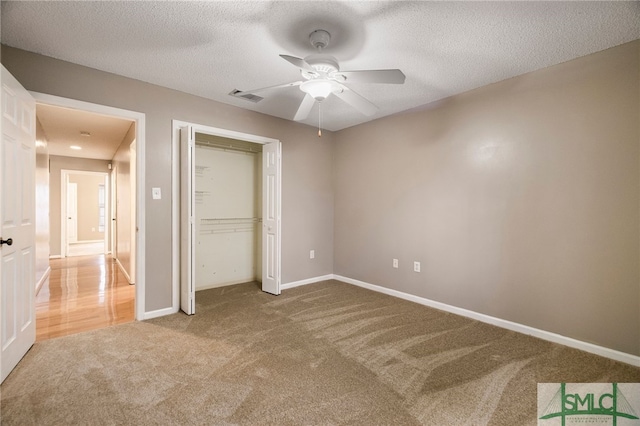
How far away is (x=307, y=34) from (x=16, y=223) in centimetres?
256

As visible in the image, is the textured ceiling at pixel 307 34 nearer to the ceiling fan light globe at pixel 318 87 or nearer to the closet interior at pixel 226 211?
the ceiling fan light globe at pixel 318 87

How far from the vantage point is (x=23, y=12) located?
6.47ft

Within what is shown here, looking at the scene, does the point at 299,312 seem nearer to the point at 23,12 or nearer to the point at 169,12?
the point at 169,12

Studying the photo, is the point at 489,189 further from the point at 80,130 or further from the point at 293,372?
the point at 80,130

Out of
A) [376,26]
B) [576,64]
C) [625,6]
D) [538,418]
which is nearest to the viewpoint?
→ [538,418]

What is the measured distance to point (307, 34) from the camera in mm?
2191

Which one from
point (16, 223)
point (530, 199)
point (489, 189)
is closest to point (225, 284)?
point (16, 223)

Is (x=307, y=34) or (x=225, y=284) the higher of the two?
(x=307, y=34)

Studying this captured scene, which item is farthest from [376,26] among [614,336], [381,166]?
[614,336]

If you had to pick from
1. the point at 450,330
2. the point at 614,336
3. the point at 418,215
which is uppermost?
the point at 418,215

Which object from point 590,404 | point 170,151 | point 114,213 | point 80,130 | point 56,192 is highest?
point 80,130

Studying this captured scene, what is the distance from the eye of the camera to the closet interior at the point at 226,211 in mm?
4301

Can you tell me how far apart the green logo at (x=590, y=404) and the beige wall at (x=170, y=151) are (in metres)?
3.18

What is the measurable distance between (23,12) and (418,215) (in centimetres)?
391
